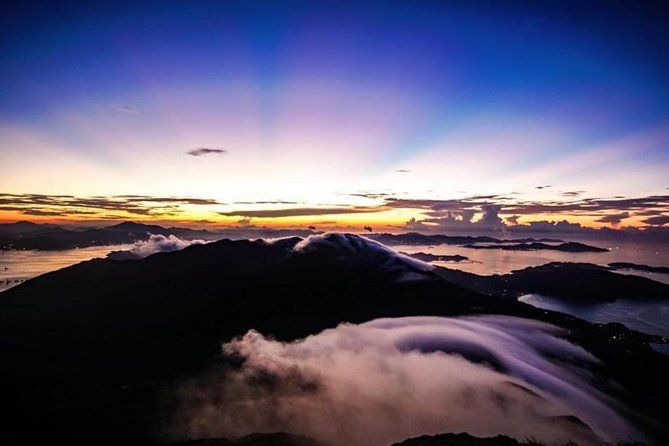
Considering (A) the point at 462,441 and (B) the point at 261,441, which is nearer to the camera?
(A) the point at 462,441

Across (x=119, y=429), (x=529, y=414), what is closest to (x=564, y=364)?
(x=529, y=414)

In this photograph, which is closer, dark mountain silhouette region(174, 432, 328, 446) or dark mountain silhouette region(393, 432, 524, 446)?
dark mountain silhouette region(393, 432, 524, 446)

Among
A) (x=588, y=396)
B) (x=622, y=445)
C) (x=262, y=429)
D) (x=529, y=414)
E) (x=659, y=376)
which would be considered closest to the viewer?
(x=622, y=445)

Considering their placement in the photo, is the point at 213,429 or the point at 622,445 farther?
the point at 213,429

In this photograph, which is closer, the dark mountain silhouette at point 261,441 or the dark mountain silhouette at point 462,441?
the dark mountain silhouette at point 462,441

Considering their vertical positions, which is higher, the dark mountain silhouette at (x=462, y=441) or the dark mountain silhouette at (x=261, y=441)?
the dark mountain silhouette at (x=462, y=441)

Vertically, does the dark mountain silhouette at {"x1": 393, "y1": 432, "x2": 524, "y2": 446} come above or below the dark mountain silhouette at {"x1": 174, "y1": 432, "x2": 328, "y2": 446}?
above

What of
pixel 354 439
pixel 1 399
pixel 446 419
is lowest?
pixel 354 439

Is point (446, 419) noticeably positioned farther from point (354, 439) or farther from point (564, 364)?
point (564, 364)

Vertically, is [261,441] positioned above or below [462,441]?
below

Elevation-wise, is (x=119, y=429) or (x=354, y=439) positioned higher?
(x=119, y=429)

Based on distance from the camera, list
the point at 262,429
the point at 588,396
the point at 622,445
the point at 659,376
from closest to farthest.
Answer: the point at 622,445, the point at 588,396, the point at 659,376, the point at 262,429
